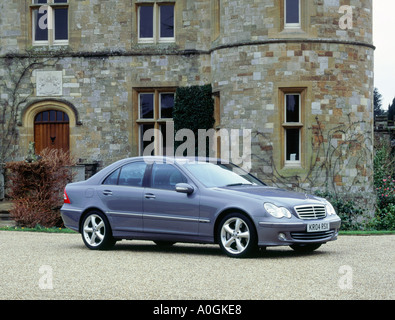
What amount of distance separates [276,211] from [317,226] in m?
0.71

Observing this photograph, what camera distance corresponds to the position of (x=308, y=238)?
1067 cm

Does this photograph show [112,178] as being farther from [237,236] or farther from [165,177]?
[237,236]

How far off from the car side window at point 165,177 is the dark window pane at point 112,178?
748 mm

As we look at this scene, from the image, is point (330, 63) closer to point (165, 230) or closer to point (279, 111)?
point (279, 111)

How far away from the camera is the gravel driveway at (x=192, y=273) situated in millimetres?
7656

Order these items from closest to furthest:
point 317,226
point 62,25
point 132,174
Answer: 1. point 317,226
2. point 132,174
3. point 62,25

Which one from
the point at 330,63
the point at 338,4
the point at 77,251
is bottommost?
the point at 77,251

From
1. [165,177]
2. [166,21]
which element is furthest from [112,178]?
[166,21]

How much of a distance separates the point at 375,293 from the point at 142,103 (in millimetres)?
14969

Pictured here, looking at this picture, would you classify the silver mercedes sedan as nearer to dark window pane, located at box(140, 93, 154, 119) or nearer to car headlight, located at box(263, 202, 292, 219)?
car headlight, located at box(263, 202, 292, 219)

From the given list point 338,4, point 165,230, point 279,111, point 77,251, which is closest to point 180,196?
point 165,230

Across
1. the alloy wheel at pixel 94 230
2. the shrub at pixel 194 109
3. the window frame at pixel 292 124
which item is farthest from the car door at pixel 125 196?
the shrub at pixel 194 109

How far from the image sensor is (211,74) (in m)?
20.9

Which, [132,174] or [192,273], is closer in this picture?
[192,273]
